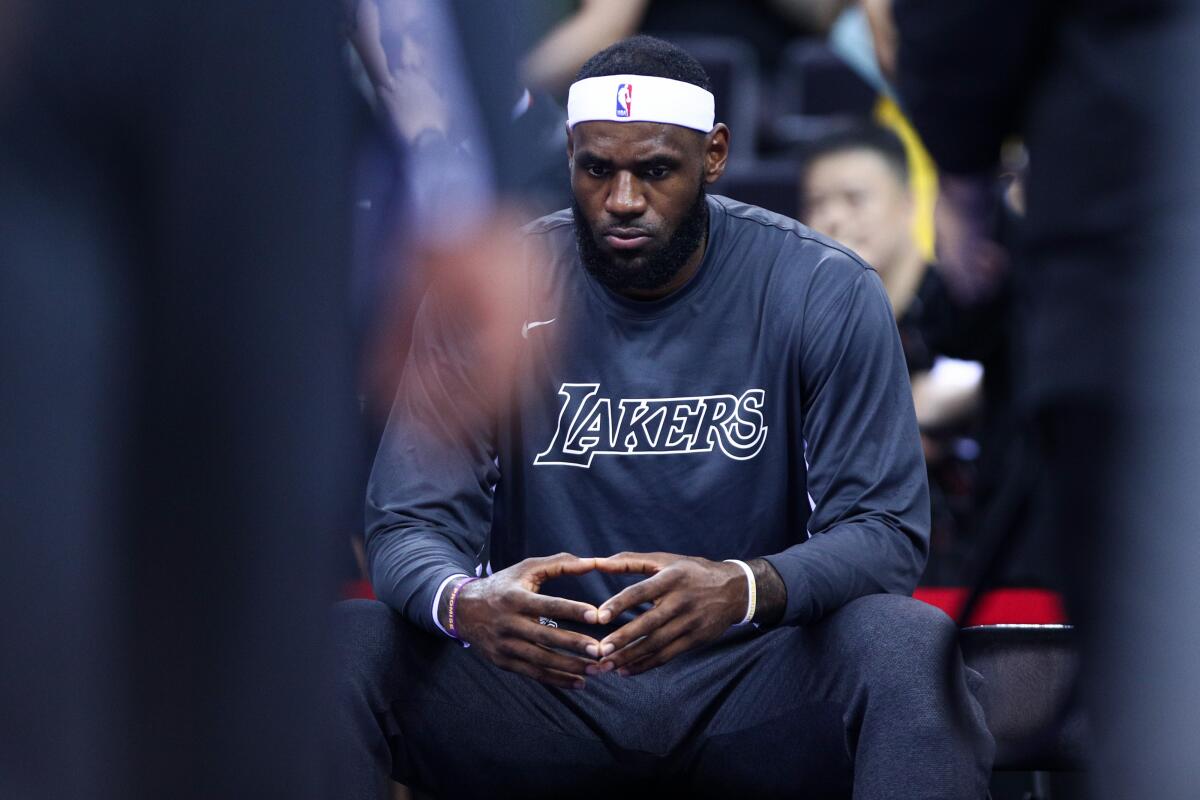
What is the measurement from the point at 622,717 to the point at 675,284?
0.74 metres

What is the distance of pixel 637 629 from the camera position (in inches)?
87.8

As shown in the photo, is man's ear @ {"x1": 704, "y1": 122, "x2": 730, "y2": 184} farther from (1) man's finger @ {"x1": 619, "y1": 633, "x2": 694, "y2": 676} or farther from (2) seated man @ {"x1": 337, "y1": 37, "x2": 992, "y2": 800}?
(1) man's finger @ {"x1": 619, "y1": 633, "x2": 694, "y2": 676}

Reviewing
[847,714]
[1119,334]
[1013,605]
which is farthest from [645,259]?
[1119,334]

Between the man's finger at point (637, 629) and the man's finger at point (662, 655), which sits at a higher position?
the man's finger at point (637, 629)

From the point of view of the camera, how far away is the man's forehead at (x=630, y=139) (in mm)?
2750

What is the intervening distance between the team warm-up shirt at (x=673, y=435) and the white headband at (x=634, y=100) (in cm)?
26

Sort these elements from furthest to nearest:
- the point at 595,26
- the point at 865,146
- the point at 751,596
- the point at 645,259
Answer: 1. the point at 865,146
2. the point at 595,26
3. the point at 645,259
4. the point at 751,596

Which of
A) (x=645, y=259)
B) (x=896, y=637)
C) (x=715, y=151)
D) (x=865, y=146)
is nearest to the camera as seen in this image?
(x=896, y=637)

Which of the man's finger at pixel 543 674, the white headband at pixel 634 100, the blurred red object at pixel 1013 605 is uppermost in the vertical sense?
the white headband at pixel 634 100

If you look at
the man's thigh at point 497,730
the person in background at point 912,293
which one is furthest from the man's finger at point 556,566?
the person in background at point 912,293

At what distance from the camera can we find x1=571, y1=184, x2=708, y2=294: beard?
269cm

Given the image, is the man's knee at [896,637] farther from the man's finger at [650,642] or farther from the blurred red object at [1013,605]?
the blurred red object at [1013,605]

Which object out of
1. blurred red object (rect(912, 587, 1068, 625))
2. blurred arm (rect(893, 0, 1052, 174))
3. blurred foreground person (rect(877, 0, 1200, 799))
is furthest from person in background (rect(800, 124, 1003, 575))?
blurred foreground person (rect(877, 0, 1200, 799))

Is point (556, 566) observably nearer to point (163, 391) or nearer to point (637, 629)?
point (637, 629)
